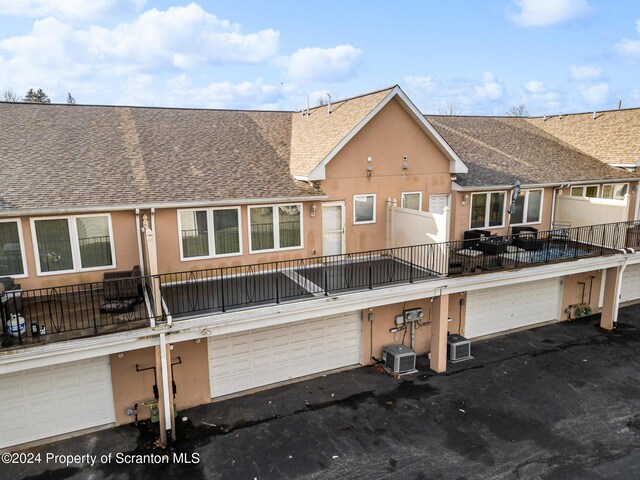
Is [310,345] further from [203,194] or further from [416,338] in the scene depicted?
[203,194]

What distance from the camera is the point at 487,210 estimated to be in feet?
56.7

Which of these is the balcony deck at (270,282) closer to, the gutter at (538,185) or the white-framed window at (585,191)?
the gutter at (538,185)

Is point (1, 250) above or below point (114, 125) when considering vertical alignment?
below

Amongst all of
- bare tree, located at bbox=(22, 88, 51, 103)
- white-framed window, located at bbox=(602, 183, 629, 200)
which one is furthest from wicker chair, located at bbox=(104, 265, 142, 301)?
bare tree, located at bbox=(22, 88, 51, 103)

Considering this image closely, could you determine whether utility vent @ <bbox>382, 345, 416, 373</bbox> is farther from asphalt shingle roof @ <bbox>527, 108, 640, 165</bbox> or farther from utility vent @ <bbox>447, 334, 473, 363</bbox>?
asphalt shingle roof @ <bbox>527, 108, 640, 165</bbox>

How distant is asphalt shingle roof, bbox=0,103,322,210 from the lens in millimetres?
11930

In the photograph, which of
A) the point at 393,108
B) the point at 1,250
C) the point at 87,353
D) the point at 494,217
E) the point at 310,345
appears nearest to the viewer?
the point at 87,353

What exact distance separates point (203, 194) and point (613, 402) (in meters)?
13.2

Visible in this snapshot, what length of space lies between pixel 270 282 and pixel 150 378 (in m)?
4.10

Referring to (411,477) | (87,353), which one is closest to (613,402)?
(411,477)

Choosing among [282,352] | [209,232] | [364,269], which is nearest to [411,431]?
[282,352]

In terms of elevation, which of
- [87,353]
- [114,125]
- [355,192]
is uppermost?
[114,125]

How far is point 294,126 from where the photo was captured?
59.8 ft

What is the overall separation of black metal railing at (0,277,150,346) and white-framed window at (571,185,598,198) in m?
17.7
